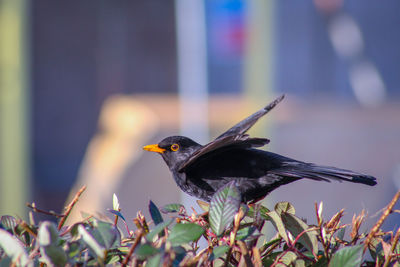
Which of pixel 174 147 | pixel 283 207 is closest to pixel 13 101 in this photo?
pixel 174 147

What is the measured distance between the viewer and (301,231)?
1309 mm

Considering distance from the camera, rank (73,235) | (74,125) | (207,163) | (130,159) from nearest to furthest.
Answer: (73,235) → (207,163) → (130,159) → (74,125)

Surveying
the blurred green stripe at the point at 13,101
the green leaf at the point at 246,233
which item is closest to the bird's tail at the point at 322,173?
the green leaf at the point at 246,233

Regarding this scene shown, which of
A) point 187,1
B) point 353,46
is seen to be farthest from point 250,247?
point 353,46

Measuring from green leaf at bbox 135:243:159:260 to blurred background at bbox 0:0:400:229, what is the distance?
447cm

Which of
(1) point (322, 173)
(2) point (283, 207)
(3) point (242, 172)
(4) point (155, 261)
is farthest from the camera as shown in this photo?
(3) point (242, 172)

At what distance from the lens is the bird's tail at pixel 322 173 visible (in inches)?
69.5

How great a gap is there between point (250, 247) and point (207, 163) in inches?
31.9

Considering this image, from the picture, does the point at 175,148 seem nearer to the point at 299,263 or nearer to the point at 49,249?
the point at 299,263

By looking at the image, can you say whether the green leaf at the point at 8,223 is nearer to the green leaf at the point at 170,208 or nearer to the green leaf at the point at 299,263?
the green leaf at the point at 170,208

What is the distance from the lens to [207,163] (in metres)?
2.07

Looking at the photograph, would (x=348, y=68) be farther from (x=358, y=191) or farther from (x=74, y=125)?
(x=74, y=125)

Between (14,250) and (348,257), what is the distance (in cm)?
62

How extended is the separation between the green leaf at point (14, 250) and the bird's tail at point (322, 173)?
933mm
